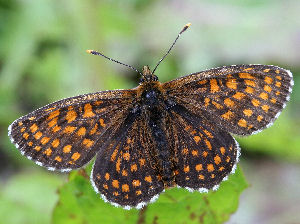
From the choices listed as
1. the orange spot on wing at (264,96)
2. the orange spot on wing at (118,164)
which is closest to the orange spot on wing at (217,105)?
the orange spot on wing at (264,96)

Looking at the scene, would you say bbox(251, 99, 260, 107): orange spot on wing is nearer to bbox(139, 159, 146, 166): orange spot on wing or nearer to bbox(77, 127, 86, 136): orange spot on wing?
bbox(139, 159, 146, 166): orange spot on wing

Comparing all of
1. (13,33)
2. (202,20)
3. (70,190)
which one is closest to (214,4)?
(202,20)

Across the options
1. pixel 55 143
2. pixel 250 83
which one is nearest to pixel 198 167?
pixel 250 83

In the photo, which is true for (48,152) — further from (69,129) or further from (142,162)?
(142,162)

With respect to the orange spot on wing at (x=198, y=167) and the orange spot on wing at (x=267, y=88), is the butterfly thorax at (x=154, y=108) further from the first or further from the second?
the orange spot on wing at (x=267, y=88)

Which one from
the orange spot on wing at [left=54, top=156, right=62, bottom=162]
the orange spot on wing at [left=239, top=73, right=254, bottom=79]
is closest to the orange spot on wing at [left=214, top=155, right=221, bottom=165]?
the orange spot on wing at [left=239, top=73, right=254, bottom=79]

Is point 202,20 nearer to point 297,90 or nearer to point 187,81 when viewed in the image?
point 297,90
